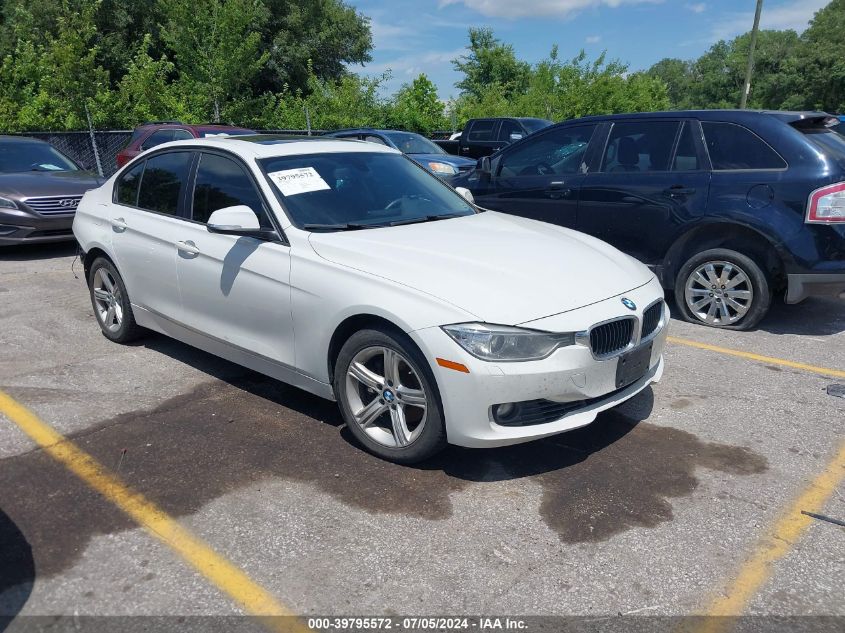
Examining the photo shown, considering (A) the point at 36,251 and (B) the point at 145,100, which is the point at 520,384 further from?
(B) the point at 145,100

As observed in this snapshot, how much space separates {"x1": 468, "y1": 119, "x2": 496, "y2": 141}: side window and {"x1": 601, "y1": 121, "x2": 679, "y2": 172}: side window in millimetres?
12677

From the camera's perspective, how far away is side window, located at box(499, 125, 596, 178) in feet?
23.2

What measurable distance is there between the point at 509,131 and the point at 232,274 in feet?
51.0

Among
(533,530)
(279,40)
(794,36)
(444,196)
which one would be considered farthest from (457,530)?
(794,36)

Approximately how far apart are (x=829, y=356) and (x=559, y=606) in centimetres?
400

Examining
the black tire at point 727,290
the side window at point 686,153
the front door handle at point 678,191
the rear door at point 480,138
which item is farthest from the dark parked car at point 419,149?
the black tire at point 727,290

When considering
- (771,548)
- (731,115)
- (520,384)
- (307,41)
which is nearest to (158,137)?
(731,115)

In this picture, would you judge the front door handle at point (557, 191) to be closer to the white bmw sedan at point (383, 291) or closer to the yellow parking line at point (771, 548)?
the white bmw sedan at point (383, 291)

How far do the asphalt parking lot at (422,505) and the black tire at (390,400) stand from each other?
0.40 feet

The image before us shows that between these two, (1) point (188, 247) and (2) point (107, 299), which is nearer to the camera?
(1) point (188, 247)

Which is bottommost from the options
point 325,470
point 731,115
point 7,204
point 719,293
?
point 325,470

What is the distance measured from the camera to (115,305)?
564 centimetres

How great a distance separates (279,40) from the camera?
35.8m

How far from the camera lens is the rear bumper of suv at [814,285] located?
18.4ft
